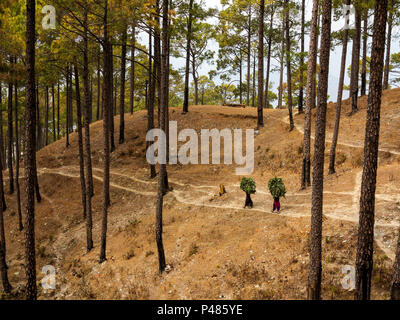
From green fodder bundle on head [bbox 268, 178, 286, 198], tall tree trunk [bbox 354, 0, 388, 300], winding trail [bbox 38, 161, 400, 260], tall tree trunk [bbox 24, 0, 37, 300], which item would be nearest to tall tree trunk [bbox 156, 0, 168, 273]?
tall tree trunk [bbox 24, 0, 37, 300]

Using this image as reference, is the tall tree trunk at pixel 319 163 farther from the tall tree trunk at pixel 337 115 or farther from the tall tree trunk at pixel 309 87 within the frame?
the tall tree trunk at pixel 337 115

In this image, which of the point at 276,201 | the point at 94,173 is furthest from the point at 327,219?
the point at 94,173

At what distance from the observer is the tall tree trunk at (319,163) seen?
7.74 meters

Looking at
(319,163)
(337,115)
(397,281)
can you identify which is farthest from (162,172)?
(337,115)

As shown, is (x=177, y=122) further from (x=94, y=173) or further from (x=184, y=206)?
(x=184, y=206)

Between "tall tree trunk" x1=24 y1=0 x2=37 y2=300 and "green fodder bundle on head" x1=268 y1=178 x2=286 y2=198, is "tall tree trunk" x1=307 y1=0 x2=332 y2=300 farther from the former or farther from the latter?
"tall tree trunk" x1=24 y1=0 x2=37 y2=300

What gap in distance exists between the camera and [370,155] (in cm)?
687

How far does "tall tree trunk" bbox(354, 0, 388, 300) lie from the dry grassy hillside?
1.33 meters

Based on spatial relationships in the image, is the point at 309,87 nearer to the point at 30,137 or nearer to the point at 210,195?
the point at 210,195

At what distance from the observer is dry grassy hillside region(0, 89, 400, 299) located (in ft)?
32.4

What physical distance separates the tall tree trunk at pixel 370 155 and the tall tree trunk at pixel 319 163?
3.43 feet

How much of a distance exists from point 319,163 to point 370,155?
4.24ft

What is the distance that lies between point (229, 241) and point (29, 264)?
7691 mm
